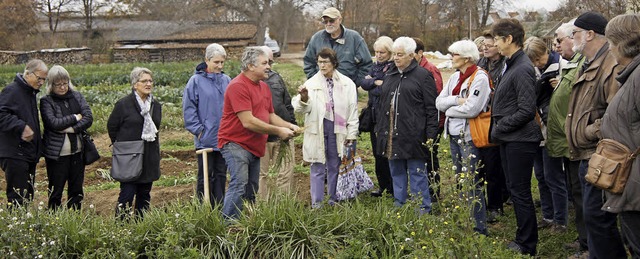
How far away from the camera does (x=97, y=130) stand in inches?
526

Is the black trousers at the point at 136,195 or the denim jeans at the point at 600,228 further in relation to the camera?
the black trousers at the point at 136,195

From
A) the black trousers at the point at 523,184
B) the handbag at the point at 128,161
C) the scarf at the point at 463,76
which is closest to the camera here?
the black trousers at the point at 523,184

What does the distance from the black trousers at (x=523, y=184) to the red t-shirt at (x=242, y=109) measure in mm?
2180

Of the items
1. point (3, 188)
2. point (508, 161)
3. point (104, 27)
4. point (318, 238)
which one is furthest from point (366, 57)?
point (104, 27)

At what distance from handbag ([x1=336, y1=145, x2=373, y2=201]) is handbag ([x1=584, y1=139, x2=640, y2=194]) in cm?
371

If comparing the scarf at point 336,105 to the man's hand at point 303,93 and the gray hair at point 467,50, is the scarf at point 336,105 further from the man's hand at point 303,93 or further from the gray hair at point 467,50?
the gray hair at point 467,50

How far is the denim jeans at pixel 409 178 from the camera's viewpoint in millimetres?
6590

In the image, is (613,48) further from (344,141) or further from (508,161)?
(344,141)

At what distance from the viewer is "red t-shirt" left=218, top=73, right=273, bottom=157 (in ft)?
19.7

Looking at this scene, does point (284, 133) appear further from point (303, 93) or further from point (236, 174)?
point (303, 93)

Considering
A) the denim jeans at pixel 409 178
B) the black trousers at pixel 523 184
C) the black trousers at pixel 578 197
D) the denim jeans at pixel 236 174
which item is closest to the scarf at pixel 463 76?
the denim jeans at pixel 409 178

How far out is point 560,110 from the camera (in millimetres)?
5602

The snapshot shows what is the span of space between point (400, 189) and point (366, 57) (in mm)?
2095

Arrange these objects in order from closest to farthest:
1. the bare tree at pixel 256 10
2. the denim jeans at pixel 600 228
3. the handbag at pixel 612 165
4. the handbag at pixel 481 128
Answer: the handbag at pixel 612 165 → the denim jeans at pixel 600 228 → the handbag at pixel 481 128 → the bare tree at pixel 256 10
